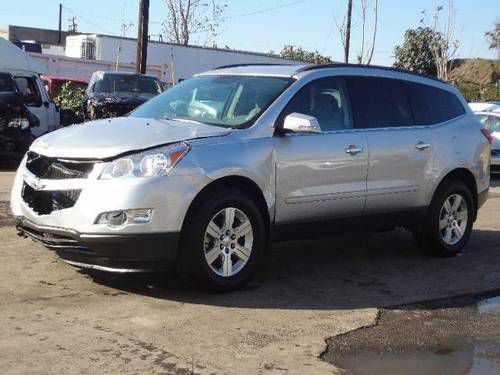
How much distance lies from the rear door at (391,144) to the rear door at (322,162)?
0.48 ft

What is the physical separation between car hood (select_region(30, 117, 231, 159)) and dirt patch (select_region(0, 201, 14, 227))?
2.31m

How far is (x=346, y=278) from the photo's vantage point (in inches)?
256

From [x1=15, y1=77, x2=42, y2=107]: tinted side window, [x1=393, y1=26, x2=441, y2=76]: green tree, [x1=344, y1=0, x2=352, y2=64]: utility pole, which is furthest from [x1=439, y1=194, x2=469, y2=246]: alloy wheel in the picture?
[x1=393, y1=26, x2=441, y2=76]: green tree

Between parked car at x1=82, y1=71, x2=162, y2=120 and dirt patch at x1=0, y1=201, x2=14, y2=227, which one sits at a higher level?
parked car at x1=82, y1=71, x2=162, y2=120

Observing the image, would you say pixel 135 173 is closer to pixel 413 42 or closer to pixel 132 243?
pixel 132 243

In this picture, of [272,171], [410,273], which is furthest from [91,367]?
[410,273]

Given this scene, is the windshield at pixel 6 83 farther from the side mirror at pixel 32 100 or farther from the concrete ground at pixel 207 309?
the concrete ground at pixel 207 309

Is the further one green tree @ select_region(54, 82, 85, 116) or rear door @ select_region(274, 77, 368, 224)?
green tree @ select_region(54, 82, 85, 116)

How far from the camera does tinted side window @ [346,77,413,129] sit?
22.0 ft

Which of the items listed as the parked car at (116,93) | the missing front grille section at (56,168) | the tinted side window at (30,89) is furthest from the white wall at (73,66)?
the missing front grille section at (56,168)

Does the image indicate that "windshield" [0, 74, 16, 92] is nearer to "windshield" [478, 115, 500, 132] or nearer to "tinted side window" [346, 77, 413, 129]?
"tinted side window" [346, 77, 413, 129]

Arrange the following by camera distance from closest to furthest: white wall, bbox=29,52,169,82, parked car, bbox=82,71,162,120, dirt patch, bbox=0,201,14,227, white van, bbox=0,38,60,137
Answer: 1. dirt patch, bbox=0,201,14,227
2. white van, bbox=0,38,60,137
3. parked car, bbox=82,71,162,120
4. white wall, bbox=29,52,169,82

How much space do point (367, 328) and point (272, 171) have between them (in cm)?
149

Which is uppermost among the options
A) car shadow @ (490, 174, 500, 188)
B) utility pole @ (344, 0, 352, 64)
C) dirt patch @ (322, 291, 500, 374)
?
utility pole @ (344, 0, 352, 64)
